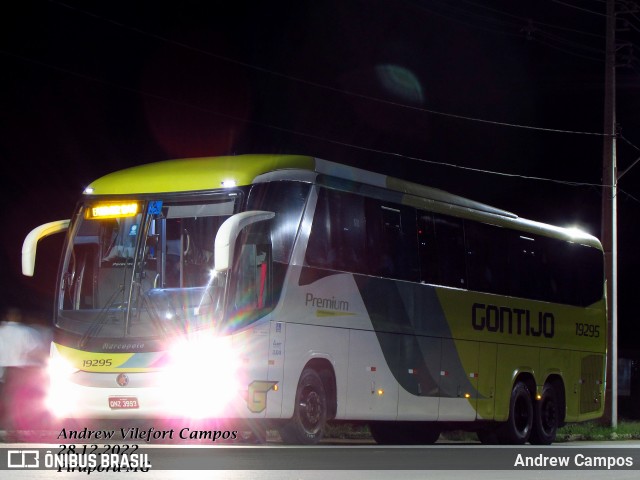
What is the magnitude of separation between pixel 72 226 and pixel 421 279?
5.79m

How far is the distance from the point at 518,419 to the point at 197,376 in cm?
906

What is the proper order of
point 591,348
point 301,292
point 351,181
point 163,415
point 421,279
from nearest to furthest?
point 163,415
point 301,292
point 351,181
point 421,279
point 591,348

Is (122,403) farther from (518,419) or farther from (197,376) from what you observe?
(518,419)

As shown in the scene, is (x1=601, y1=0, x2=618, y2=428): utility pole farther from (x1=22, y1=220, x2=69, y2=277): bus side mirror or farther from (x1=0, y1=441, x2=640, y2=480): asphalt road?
(x1=22, y1=220, x2=69, y2=277): bus side mirror

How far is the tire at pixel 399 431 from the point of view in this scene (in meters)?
21.0

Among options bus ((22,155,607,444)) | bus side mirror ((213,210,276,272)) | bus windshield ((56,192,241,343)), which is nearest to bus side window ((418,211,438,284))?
bus ((22,155,607,444))

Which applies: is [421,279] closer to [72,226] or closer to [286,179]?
[286,179]

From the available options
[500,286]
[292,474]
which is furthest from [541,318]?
[292,474]

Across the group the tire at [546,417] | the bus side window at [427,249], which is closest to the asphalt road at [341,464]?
the bus side window at [427,249]

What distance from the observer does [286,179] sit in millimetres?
16266

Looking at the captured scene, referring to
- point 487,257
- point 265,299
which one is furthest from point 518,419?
point 265,299

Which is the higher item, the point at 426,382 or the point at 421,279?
the point at 421,279

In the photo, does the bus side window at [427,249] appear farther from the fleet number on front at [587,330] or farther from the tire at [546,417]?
the fleet number on front at [587,330]

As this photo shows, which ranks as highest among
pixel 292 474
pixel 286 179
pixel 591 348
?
pixel 286 179
